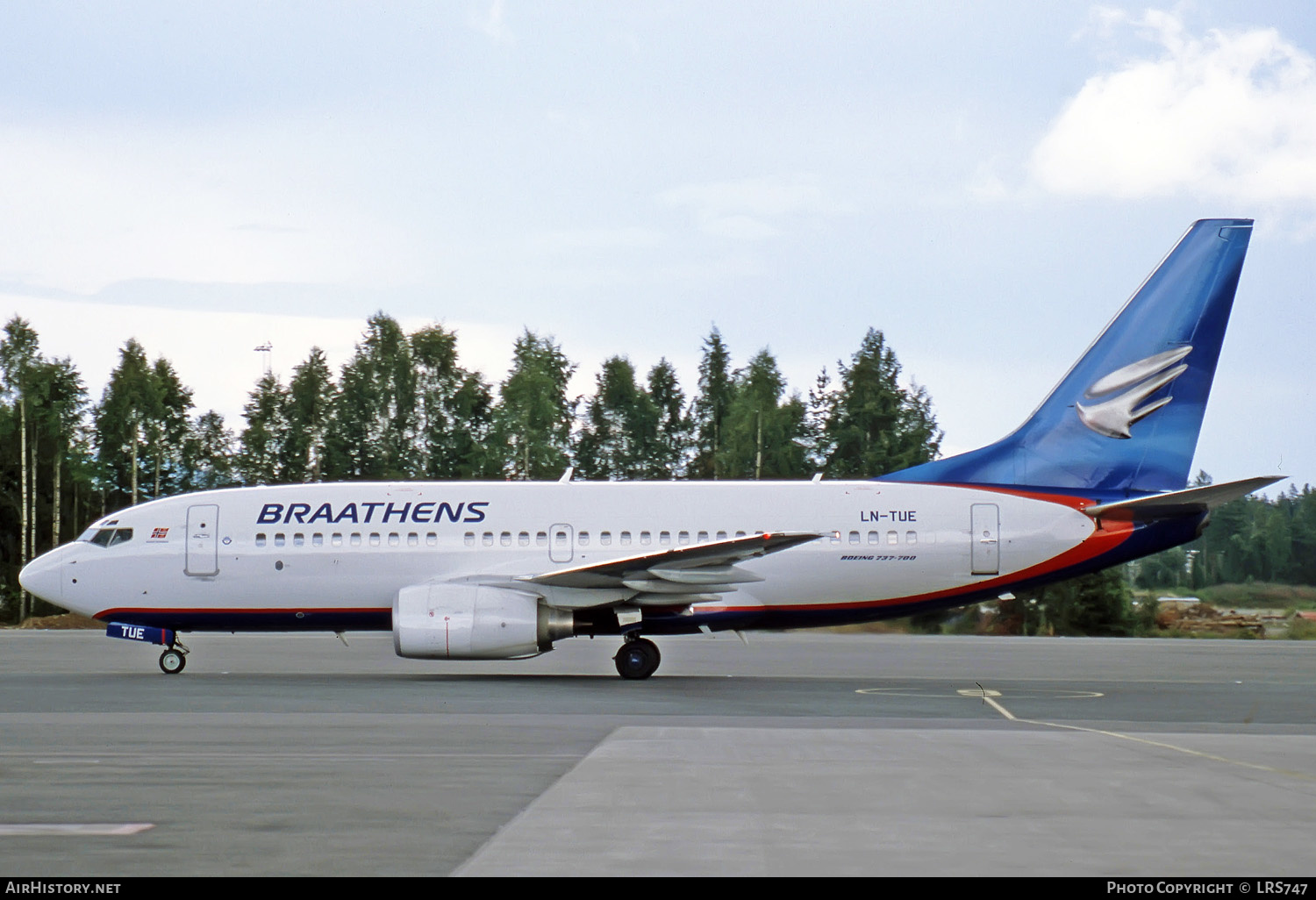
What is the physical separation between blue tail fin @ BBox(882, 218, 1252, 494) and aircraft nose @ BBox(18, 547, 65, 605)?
14370 millimetres

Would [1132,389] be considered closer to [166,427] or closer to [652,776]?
[652,776]

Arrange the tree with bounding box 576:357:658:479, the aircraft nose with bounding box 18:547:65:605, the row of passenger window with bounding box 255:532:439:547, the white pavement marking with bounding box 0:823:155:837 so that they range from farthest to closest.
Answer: the tree with bounding box 576:357:658:479 < the aircraft nose with bounding box 18:547:65:605 < the row of passenger window with bounding box 255:532:439:547 < the white pavement marking with bounding box 0:823:155:837

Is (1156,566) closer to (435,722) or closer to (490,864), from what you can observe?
(435,722)

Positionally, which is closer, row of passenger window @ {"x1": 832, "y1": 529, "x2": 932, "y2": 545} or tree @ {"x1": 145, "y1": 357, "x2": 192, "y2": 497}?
row of passenger window @ {"x1": 832, "y1": 529, "x2": 932, "y2": 545}

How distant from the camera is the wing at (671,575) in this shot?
19.7m

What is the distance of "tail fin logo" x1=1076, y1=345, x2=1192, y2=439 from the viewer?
2286cm

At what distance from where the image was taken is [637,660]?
68.6 ft

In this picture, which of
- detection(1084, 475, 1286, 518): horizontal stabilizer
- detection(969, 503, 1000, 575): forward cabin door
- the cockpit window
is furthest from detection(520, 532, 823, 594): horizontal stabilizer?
the cockpit window

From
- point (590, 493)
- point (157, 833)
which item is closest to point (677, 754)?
point (157, 833)

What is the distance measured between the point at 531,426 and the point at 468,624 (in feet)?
142

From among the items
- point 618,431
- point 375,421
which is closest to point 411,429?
point 375,421

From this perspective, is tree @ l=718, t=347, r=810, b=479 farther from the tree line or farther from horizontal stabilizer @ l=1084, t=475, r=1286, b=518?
horizontal stabilizer @ l=1084, t=475, r=1286, b=518

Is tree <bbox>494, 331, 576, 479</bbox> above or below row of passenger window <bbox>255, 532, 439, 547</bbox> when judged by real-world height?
above

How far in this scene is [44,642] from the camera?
1244 inches
